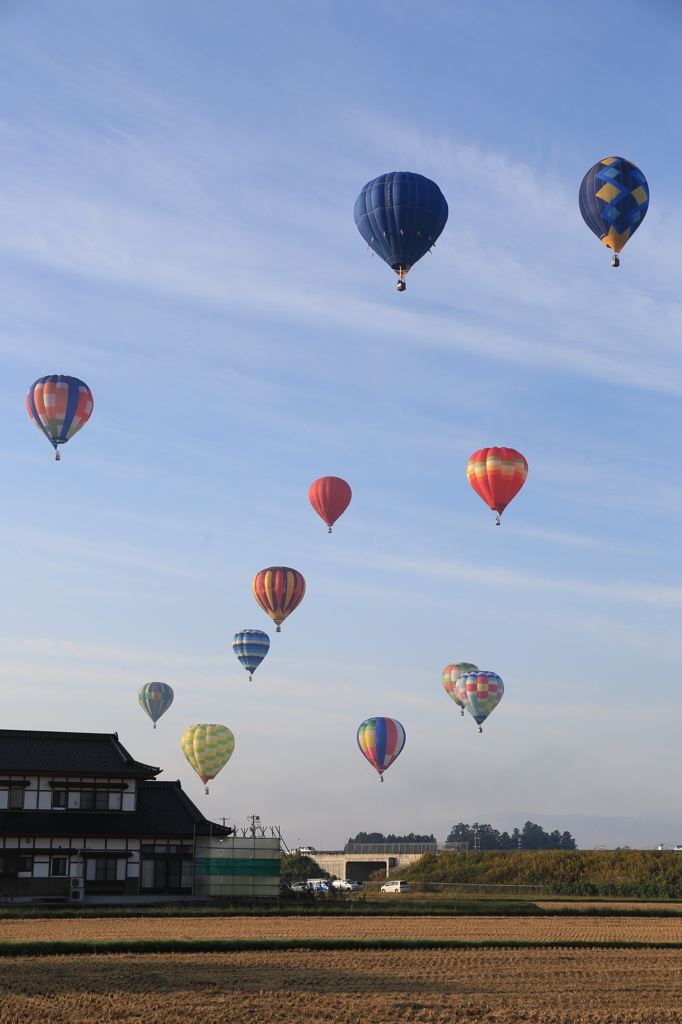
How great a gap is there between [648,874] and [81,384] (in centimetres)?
5150

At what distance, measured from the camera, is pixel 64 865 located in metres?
51.8

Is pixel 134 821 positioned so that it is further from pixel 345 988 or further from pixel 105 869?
pixel 345 988

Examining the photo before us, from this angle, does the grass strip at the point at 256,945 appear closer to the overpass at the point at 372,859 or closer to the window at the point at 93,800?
the window at the point at 93,800

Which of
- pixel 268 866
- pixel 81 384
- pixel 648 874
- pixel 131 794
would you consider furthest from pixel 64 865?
pixel 648 874

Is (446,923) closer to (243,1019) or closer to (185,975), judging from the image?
(185,975)

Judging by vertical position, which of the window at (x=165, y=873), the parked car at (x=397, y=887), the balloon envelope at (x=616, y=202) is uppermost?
the balloon envelope at (x=616, y=202)

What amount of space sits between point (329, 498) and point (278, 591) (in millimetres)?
7371

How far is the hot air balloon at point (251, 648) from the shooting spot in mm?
69625

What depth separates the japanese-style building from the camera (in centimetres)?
5116

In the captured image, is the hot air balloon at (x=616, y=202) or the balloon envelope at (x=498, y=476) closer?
the hot air balloon at (x=616, y=202)

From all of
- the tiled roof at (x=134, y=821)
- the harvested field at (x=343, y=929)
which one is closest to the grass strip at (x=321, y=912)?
the harvested field at (x=343, y=929)

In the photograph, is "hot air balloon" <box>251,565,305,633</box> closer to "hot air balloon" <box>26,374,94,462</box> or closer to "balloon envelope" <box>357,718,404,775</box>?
"balloon envelope" <box>357,718,404,775</box>

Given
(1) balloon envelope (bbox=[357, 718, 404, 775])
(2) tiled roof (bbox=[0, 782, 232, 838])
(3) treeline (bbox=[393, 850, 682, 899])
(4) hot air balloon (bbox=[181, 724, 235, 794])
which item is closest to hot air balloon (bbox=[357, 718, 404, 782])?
(1) balloon envelope (bbox=[357, 718, 404, 775])

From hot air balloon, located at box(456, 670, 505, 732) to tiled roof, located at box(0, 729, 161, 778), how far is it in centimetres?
1987
